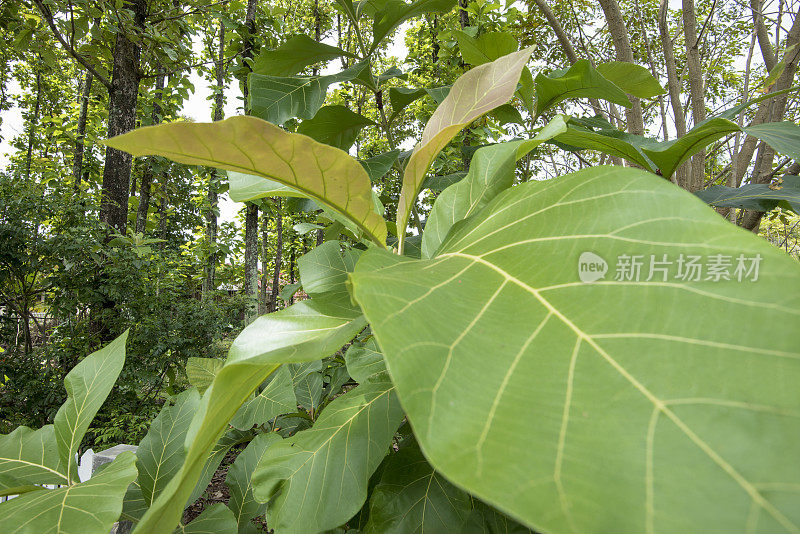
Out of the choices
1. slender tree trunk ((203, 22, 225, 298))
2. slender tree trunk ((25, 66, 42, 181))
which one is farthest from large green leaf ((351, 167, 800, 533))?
slender tree trunk ((25, 66, 42, 181))

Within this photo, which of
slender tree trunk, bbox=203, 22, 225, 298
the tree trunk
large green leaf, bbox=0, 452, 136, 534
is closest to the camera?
large green leaf, bbox=0, 452, 136, 534

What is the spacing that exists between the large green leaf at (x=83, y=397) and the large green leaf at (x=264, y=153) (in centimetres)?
33

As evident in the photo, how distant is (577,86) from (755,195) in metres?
0.34

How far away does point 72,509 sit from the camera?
0.41 metres

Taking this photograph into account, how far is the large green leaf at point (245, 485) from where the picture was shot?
658mm

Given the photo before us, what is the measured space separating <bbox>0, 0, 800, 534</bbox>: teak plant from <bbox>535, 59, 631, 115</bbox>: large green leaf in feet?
1.31

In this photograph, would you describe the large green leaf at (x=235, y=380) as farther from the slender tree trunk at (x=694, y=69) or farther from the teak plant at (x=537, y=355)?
the slender tree trunk at (x=694, y=69)

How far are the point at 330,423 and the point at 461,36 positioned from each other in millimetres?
819

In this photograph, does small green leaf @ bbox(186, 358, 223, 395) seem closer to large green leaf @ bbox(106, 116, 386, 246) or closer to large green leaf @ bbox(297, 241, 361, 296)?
large green leaf @ bbox(297, 241, 361, 296)

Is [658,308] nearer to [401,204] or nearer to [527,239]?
[527,239]

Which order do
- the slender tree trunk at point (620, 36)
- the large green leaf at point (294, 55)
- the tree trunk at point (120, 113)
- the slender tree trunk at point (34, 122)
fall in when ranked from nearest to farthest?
1. the large green leaf at point (294, 55)
2. the slender tree trunk at point (620, 36)
3. the tree trunk at point (120, 113)
4. the slender tree trunk at point (34, 122)

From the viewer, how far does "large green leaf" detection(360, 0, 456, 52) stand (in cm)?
89

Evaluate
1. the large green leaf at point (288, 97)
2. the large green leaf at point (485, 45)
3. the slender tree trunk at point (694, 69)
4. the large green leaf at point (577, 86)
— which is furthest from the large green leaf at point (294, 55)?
the slender tree trunk at point (694, 69)

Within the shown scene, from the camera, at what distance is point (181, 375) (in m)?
3.09
